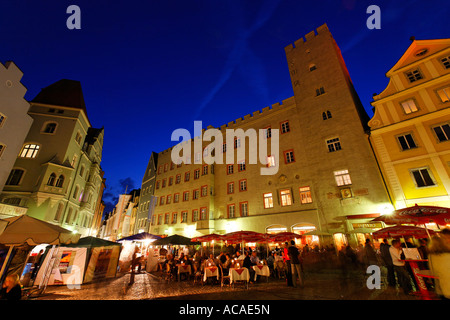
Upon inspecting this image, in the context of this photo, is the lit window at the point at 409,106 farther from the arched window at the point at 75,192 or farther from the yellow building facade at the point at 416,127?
the arched window at the point at 75,192

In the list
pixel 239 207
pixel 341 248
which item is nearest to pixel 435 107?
pixel 341 248

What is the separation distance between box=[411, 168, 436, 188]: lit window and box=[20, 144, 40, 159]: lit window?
35551mm

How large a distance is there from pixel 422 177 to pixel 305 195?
348 inches

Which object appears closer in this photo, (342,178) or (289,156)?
(342,178)

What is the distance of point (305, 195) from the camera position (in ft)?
66.2

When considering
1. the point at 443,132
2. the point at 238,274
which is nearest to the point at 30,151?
the point at 238,274

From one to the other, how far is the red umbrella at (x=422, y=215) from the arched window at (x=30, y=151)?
31.3m

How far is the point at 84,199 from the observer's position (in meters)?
28.8

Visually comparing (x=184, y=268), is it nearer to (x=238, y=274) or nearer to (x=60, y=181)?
(x=238, y=274)

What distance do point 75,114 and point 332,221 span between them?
31.0 metres

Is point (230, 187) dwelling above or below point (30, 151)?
below

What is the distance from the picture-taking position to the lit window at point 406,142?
51.0 ft

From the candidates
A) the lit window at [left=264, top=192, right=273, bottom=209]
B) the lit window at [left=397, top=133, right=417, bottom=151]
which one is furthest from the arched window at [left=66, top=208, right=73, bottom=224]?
the lit window at [left=397, top=133, right=417, bottom=151]

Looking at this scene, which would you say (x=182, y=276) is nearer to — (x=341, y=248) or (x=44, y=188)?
(x=341, y=248)
